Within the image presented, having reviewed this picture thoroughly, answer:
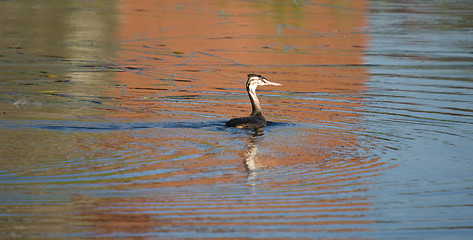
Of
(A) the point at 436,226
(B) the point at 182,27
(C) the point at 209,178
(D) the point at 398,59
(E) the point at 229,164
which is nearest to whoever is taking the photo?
(A) the point at 436,226

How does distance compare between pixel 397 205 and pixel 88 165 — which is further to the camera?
pixel 88 165

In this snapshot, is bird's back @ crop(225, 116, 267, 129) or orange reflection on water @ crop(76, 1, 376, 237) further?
bird's back @ crop(225, 116, 267, 129)

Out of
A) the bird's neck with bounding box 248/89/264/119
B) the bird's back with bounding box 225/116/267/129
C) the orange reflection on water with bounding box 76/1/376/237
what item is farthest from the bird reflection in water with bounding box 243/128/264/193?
the bird's neck with bounding box 248/89/264/119

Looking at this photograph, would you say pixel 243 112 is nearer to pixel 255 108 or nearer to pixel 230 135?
pixel 255 108

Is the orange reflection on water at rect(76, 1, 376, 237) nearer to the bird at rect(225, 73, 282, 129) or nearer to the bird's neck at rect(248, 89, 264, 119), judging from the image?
the bird at rect(225, 73, 282, 129)

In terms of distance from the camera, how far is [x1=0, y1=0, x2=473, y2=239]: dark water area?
9000mm

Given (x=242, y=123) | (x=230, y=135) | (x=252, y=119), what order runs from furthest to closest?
(x=252, y=119)
(x=242, y=123)
(x=230, y=135)

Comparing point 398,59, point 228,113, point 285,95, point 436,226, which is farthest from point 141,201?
point 398,59

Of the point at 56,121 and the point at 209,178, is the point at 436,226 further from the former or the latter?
the point at 56,121

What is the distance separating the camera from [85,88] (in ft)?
61.8

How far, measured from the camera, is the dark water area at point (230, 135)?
29.5 ft

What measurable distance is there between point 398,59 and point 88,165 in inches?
612

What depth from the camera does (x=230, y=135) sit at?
1416 centimetres

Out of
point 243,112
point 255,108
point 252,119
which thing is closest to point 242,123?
point 252,119
